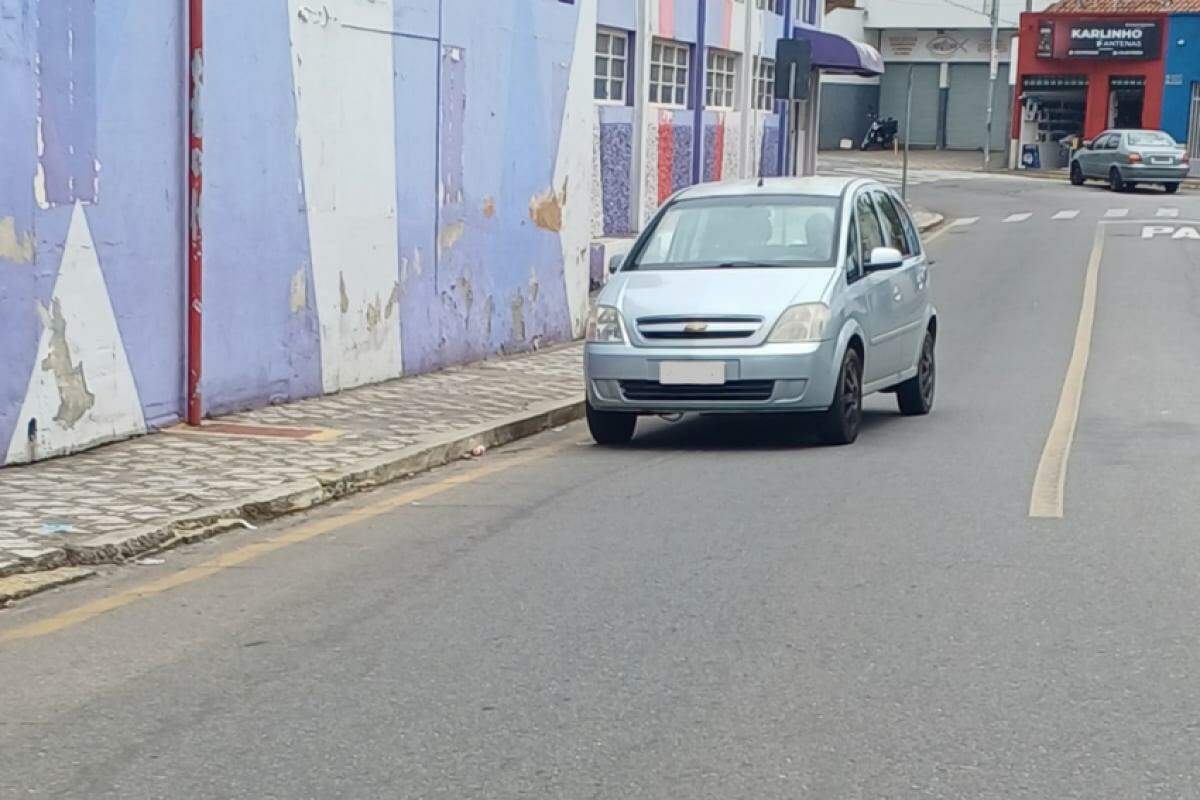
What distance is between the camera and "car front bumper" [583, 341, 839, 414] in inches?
435

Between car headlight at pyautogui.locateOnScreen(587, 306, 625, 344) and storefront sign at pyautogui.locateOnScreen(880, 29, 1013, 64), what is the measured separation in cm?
5861

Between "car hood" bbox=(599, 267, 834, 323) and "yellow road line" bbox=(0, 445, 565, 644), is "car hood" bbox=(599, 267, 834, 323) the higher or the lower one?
the higher one

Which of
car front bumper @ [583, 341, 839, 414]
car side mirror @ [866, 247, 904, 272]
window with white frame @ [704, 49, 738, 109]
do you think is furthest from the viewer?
window with white frame @ [704, 49, 738, 109]

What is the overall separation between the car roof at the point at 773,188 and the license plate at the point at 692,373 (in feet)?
5.97

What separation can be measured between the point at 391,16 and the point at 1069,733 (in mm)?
9655

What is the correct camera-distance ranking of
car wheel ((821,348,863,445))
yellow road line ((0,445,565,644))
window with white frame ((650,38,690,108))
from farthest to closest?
window with white frame ((650,38,690,108))
car wheel ((821,348,863,445))
yellow road line ((0,445,565,644))

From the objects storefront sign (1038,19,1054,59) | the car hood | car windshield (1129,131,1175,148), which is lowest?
the car hood

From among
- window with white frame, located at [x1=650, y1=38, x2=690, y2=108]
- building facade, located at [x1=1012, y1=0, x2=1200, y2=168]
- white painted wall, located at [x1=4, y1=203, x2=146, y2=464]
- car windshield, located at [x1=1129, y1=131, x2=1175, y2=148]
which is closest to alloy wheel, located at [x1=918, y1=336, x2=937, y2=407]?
white painted wall, located at [x1=4, y1=203, x2=146, y2=464]

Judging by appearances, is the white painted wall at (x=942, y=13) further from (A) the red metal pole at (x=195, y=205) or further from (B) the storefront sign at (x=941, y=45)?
(A) the red metal pole at (x=195, y=205)

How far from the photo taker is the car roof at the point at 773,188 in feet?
40.9

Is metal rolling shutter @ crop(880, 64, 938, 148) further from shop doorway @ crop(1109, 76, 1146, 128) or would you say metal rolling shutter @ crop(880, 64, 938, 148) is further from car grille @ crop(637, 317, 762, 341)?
car grille @ crop(637, 317, 762, 341)

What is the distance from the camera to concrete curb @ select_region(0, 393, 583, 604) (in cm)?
783

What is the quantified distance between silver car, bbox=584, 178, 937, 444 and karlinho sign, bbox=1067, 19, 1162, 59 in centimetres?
4414

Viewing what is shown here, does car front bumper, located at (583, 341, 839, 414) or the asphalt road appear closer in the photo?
the asphalt road
